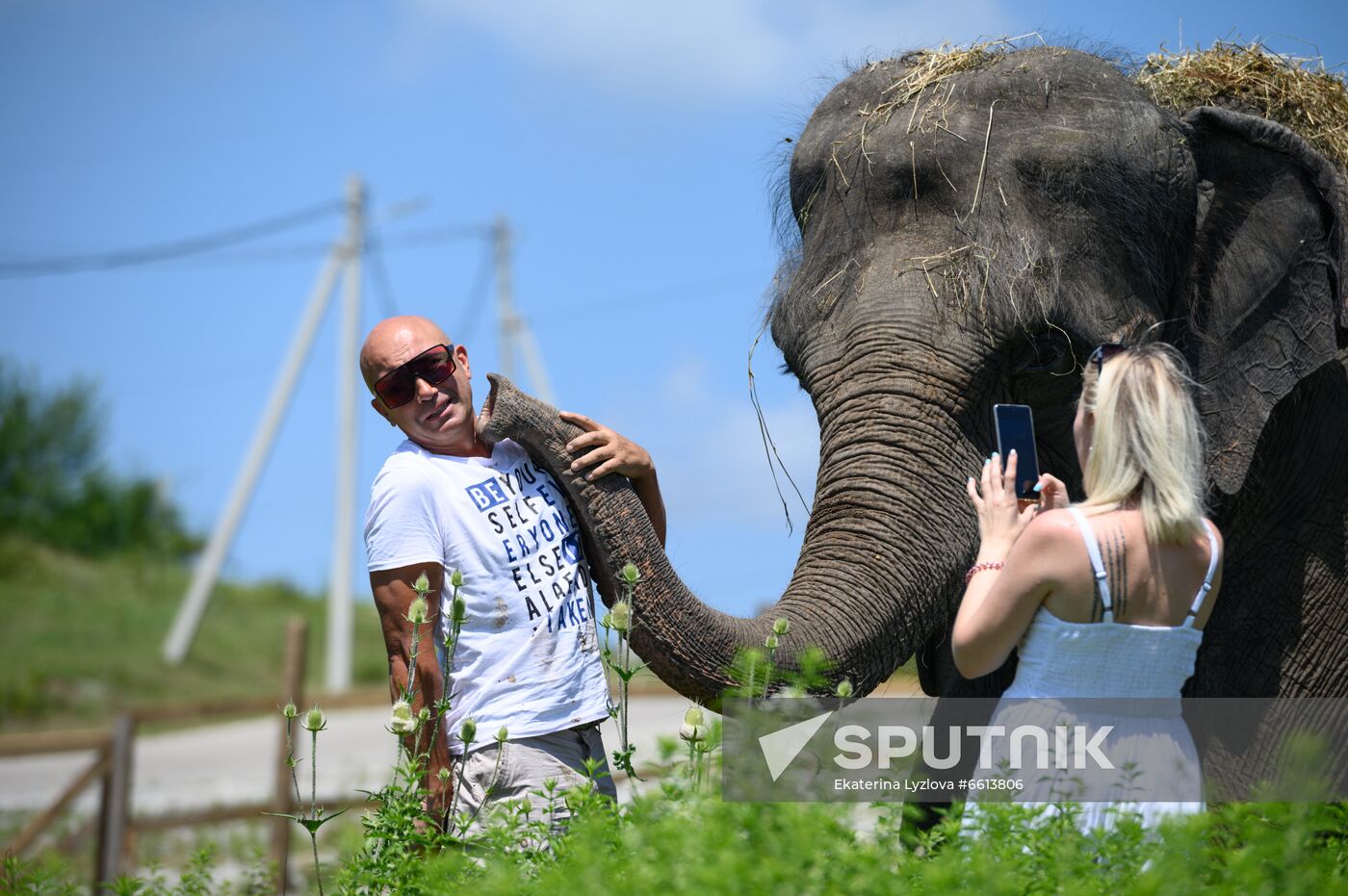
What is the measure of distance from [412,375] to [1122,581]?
211 cm

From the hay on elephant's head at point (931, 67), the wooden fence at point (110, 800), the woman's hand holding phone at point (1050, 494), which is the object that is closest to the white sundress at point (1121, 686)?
the woman's hand holding phone at point (1050, 494)

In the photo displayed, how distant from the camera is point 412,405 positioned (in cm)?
452

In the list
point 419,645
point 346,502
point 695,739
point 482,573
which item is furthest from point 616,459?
point 346,502

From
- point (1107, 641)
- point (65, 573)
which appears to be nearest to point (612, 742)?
point (1107, 641)

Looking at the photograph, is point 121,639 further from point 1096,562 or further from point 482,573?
point 1096,562

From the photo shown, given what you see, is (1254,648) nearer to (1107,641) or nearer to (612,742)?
(1107,641)

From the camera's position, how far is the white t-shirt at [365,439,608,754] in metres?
4.33

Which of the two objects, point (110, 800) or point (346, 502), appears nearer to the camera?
point (110, 800)

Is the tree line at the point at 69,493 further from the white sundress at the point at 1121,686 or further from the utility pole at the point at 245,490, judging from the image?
the white sundress at the point at 1121,686

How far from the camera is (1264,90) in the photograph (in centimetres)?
605

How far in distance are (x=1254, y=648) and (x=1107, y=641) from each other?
2055 mm

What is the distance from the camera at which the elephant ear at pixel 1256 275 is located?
5273mm

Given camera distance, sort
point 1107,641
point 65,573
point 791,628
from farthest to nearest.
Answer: point 65,573 < point 791,628 < point 1107,641

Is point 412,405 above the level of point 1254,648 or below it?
above
